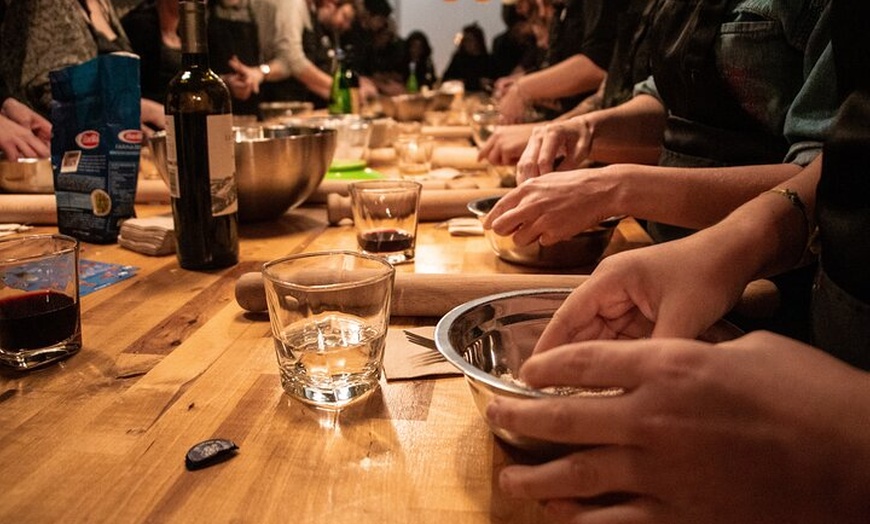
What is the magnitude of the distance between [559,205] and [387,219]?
35 centimetres

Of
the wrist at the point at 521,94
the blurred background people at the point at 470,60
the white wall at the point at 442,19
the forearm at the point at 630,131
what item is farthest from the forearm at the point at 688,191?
the white wall at the point at 442,19

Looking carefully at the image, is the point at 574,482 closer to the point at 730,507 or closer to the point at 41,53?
the point at 730,507

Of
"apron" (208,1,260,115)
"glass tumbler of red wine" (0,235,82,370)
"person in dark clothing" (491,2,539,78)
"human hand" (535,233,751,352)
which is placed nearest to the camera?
"human hand" (535,233,751,352)

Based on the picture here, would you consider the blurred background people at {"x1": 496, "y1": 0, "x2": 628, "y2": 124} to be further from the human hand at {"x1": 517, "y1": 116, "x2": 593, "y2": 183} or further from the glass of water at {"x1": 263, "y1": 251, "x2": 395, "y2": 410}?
the glass of water at {"x1": 263, "y1": 251, "x2": 395, "y2": 410}

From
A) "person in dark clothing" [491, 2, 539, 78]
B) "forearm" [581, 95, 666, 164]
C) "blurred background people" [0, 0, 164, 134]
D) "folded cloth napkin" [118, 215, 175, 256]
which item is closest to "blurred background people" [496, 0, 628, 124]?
"forearm" [581, 95, 666, 164]

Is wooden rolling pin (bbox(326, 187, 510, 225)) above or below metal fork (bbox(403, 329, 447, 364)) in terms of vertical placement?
above

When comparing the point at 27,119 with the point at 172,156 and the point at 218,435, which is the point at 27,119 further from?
the point at 218,435

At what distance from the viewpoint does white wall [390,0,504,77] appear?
10.5 metres

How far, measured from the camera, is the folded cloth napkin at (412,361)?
30.3 inches

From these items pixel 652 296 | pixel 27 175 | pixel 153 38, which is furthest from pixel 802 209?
pixel 153 38

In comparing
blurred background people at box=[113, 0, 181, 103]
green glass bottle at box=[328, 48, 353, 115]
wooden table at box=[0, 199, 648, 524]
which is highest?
blurred background people at box=[113, 0, 181, 103]

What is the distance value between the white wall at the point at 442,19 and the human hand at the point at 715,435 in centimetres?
1048

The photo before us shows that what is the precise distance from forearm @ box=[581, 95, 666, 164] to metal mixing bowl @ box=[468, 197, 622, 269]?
47 cm

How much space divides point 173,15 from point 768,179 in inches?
122
